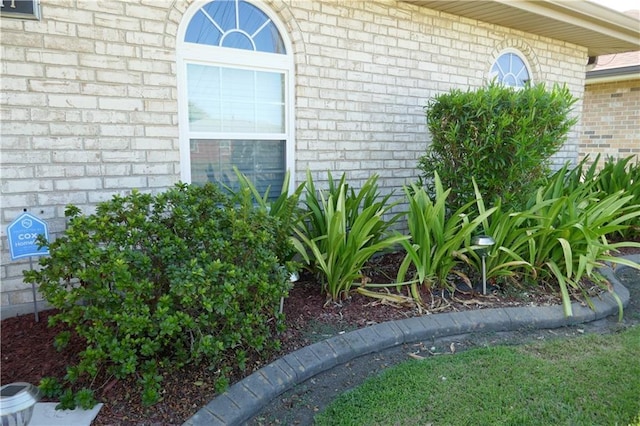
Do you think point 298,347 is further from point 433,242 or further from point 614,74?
point 614,74

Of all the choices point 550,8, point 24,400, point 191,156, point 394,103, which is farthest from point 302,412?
point 550,8

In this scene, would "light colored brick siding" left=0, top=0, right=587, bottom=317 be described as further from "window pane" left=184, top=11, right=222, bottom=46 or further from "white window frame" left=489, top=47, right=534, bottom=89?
"white window frame" left=489, top=47, right=534, bottom=89

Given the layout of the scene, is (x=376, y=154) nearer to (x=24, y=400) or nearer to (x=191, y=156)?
(x=191, y=156)

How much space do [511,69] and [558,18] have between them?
98 cm

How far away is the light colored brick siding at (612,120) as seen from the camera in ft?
30.7

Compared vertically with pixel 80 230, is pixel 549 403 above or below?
below

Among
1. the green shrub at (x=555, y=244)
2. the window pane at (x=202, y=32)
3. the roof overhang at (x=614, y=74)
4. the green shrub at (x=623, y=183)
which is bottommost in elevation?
the green shrub at (x=555, y=244)

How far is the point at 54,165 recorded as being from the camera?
129 inches

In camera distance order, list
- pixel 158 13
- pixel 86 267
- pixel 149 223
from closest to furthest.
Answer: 1. pixel 86 267
2. pixel 149 223
3. pixel 158 13

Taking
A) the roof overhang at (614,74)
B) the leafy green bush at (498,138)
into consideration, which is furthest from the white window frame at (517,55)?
the roof overhang at (614,74)

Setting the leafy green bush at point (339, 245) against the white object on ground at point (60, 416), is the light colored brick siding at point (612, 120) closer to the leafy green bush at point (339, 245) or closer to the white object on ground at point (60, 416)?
the leafy green bush at point (339, 245)

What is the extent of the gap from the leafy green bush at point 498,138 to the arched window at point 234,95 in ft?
5.32

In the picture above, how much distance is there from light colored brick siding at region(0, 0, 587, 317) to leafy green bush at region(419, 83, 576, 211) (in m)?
0.96

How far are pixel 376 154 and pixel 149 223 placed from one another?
310 cm
